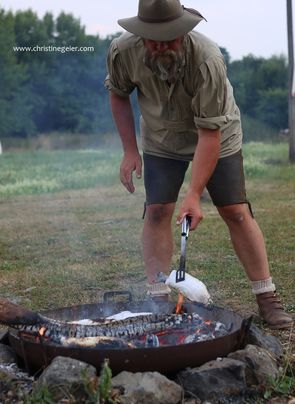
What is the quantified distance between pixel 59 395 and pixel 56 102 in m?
16.6

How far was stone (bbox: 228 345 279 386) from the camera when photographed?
9.28 ft

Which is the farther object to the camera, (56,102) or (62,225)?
(56,102)

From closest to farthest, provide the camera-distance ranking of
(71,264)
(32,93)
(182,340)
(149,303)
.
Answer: (182,340), (149,303), (71,264), (32,93)

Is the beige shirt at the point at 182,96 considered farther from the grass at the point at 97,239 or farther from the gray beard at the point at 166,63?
the grass at the point at 97,239

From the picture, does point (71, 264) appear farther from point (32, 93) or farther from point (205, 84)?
point (32, 93)

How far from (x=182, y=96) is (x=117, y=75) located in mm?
394

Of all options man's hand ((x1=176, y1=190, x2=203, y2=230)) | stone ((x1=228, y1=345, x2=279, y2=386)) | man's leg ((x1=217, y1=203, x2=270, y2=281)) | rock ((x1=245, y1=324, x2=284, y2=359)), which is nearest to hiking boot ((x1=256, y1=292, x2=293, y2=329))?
man's leg ((x1=217, y1=203, x2=270, y2=281))

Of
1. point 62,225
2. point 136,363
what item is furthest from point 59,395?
point 62,225

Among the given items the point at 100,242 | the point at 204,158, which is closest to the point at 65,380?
the point at 204,158

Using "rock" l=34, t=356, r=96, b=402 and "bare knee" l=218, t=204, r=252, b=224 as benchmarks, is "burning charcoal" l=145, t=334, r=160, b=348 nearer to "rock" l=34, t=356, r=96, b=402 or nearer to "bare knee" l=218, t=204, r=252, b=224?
"rock" l=34, t=356, r=96, b=402

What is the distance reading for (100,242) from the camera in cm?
650

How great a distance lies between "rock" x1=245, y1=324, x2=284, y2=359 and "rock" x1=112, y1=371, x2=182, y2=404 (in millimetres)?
554

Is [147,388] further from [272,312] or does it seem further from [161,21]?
[161,21]

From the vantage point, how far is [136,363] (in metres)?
2.73
